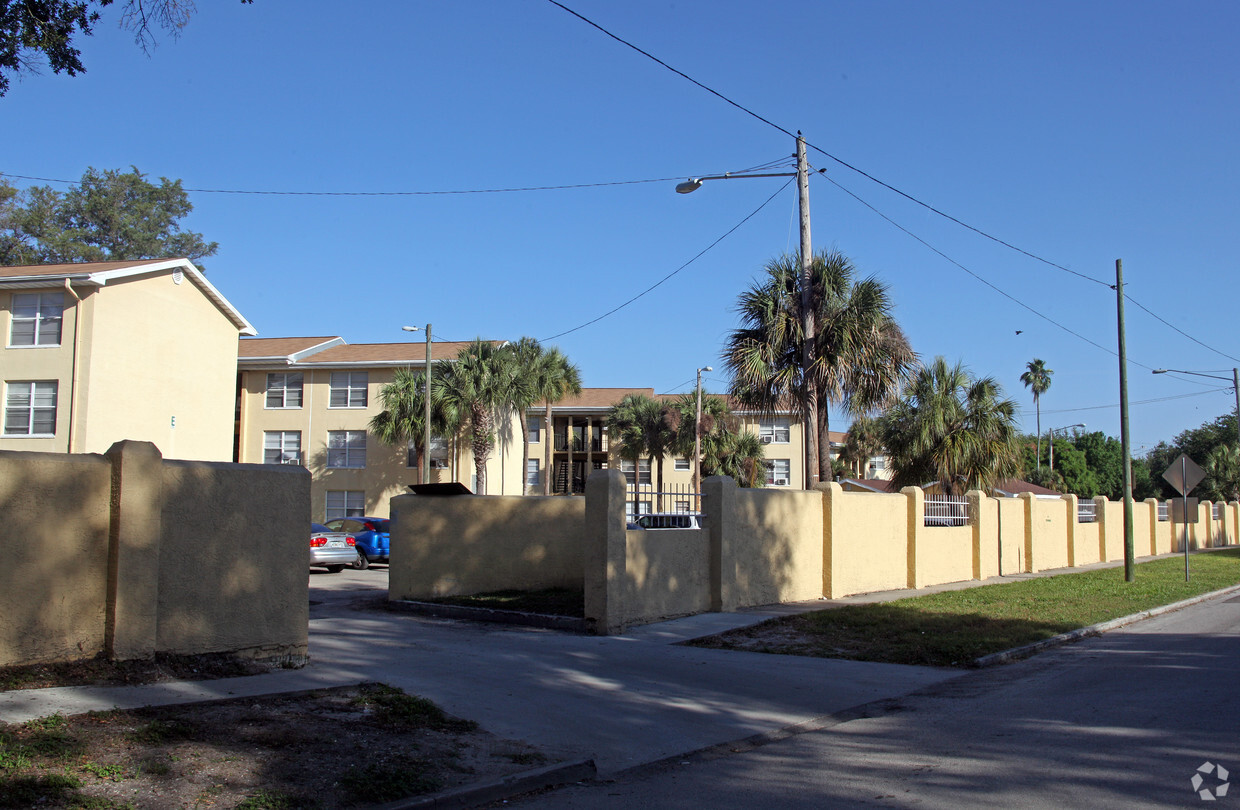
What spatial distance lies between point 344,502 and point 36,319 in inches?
630

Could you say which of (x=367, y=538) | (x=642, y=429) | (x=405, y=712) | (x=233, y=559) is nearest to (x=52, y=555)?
(x=233, y=559)

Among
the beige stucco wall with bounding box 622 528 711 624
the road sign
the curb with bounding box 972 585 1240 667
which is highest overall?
the road sign

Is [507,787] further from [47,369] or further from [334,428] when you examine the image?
[334,428]

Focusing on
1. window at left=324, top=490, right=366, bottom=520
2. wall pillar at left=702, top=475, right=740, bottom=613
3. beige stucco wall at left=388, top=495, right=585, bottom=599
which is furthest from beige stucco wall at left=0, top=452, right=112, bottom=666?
window at left=324, top=490, right=366, bottom=520

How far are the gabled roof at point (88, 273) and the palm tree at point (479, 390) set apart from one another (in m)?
10.6

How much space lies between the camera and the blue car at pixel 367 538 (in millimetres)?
26341

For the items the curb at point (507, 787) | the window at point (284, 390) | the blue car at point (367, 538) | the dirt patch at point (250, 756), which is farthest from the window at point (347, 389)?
the curb at point (507, 787)

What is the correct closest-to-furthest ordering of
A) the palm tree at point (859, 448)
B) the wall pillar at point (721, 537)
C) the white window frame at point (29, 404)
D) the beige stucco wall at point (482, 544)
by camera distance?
the wall pillar at point (721, 537) → the beige stucco wall at point (482, 544) → the white window frame at point (29, 404) → the palm tree at point (859, 448)

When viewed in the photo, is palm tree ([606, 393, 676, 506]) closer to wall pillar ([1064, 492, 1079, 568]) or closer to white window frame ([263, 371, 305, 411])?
white window frame ([263, 371, 305, 411])

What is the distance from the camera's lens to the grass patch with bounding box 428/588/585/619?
14.3 meters

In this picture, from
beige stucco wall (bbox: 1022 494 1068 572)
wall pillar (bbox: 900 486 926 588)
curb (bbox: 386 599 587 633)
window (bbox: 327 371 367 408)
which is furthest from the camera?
window (bbox: 327 371 367 408)

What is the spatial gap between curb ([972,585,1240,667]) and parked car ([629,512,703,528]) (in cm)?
493

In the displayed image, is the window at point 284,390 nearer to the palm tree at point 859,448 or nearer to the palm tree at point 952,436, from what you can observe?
the palm tree at point 952,436

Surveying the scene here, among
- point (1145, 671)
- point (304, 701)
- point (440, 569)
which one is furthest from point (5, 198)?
point (1145, 671)
